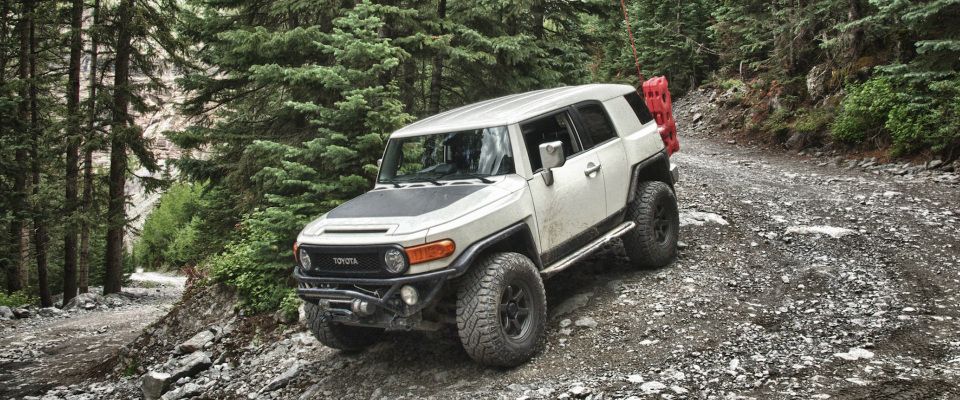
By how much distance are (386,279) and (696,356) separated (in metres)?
2.67

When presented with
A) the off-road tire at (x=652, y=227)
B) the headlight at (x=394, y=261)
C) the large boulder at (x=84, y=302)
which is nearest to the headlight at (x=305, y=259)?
the headlight at (x=394, y=261)

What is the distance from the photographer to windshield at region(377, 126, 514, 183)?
584 cm

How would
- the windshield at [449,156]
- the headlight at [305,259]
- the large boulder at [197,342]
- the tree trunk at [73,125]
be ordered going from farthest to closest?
1. the tree trunk at [73,125]
2. the large boulder at [197,342]
3. the windshield at [449,156]
4. the headlight at [305,259]

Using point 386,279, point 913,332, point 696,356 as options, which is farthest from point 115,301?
point 913,332

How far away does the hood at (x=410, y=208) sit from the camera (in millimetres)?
5016

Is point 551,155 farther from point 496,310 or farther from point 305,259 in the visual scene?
point 305,259

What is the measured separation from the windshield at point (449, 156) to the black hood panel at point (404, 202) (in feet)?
0.97

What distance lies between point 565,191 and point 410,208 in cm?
165

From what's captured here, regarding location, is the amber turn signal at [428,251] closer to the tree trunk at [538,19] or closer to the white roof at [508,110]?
the white roof at [508,110]

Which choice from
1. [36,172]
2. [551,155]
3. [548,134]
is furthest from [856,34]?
[36,172]

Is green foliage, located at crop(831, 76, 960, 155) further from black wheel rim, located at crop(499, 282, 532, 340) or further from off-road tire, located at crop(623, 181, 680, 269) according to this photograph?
black wheel rim, located at crop(499, 282, 532, 340)

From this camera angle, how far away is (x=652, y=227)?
7.07m

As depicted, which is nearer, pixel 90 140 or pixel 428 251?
pixel 428 251

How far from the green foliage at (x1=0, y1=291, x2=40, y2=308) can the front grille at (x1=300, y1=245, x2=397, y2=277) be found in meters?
19.3
